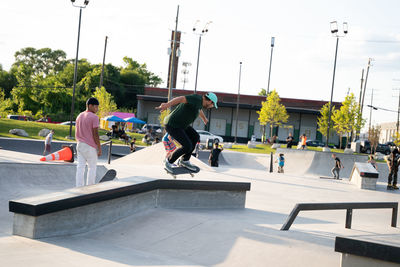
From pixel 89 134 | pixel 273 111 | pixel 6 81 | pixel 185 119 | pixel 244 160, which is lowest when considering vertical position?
pixel 244 160

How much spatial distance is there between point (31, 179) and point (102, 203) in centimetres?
363

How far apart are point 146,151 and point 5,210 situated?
46.4 ft

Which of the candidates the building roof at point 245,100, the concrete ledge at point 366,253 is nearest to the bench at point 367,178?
the concrete ledge at point 366,253

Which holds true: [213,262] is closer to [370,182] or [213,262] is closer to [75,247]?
[75,247]

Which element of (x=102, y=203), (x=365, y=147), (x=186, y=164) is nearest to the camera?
(x=102, y=203)

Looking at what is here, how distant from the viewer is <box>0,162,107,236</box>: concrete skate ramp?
748 centimetres

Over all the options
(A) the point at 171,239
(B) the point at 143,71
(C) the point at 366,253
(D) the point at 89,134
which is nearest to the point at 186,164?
(D) the point at 89,134

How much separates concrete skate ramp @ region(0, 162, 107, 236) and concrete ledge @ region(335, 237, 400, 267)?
5.19m

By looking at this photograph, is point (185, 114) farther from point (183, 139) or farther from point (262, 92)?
point (262, 92)

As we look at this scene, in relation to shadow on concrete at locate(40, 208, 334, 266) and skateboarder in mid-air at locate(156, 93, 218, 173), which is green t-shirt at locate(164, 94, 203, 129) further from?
shadow on concrete at locate(40, 208, 334, 266)

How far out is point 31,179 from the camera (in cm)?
836

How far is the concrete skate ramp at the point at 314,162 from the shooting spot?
23880 mm

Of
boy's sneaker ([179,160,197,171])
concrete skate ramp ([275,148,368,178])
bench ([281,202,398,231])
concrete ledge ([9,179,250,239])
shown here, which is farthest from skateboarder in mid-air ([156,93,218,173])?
concrete skate ramp ([275,148,368,178])

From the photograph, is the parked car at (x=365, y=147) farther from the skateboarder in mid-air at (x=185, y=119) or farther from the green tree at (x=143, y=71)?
the green tree at (x=143, y=71)
